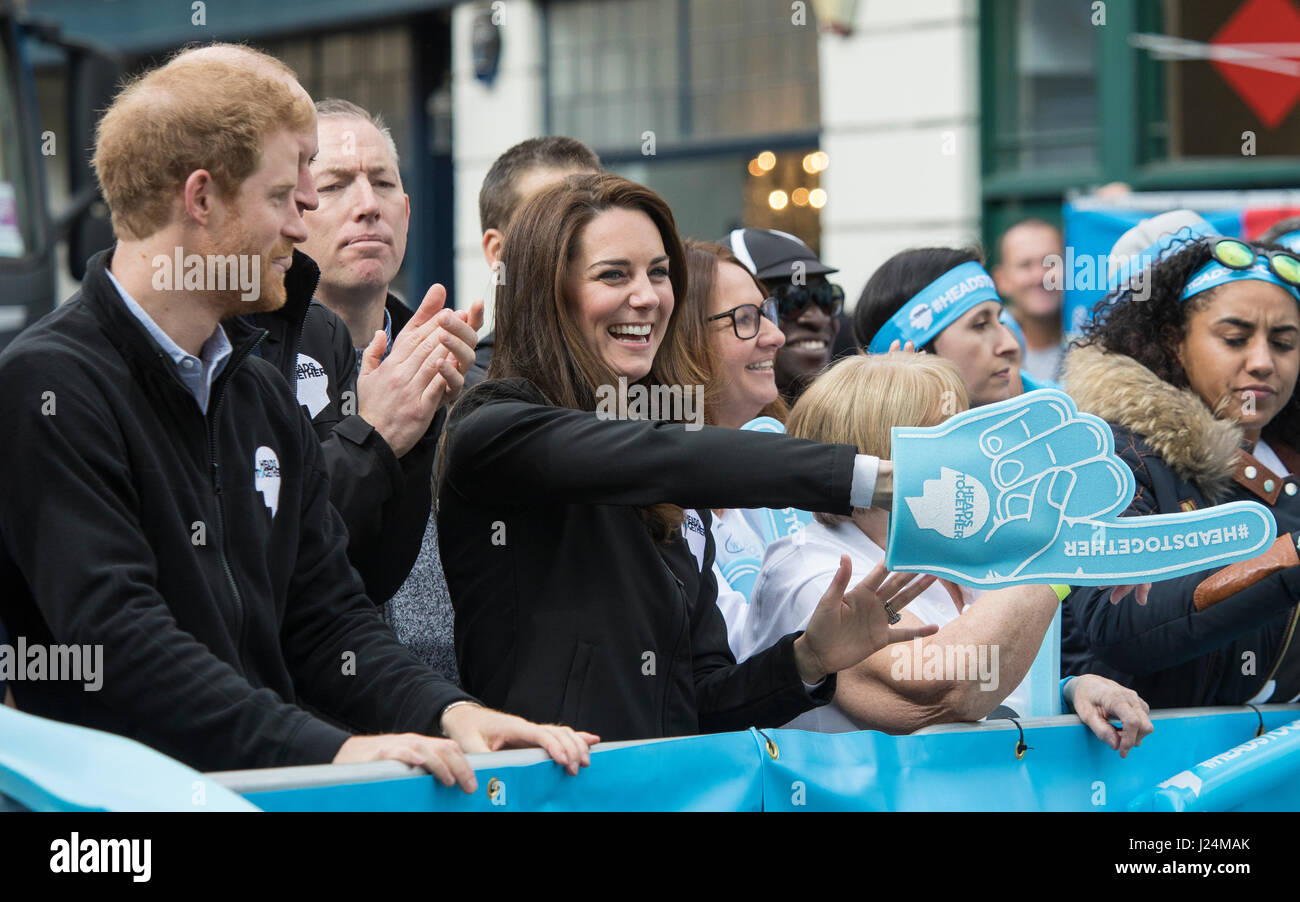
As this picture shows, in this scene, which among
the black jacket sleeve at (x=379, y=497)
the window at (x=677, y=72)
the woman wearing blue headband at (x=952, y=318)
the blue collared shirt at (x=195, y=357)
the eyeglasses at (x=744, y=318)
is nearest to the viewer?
the blue collared shirt at (x=195, y=357)

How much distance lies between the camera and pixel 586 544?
9.31ft

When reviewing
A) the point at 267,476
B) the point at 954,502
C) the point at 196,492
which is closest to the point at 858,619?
the point at 954,502

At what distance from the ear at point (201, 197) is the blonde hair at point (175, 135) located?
0.4 inches

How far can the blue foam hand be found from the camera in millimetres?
2559

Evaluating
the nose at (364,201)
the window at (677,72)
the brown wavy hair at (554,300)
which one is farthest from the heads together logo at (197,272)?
Result: the window at (677,72)

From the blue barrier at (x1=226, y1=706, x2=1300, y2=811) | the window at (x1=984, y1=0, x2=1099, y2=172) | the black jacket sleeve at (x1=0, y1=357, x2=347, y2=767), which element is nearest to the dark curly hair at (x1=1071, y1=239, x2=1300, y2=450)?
Result: the blue barrier at (x1=226, y1=706, x2=1300, y2=811)

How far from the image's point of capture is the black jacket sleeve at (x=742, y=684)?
303 cm

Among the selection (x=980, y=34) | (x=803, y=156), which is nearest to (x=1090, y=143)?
(x=980, y=34)

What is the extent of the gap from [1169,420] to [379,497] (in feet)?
5.79

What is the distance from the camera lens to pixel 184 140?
2.46 meters

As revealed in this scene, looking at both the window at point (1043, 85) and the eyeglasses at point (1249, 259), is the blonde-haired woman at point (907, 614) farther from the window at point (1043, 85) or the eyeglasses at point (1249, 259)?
the window at point (1043, 85)

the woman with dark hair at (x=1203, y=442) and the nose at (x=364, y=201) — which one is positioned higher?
the nose at (x=364, y=201)

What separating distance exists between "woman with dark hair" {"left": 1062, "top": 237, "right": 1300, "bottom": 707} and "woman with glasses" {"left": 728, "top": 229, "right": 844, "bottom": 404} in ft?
3.11
